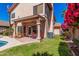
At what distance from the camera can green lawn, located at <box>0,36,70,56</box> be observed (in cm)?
466

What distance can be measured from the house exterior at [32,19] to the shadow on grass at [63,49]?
33 centimetres

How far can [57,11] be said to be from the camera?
15.4ft

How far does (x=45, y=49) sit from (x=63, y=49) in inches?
14.2

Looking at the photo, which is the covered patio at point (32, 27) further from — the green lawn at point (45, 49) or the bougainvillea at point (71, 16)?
the bougainvillea at point (71, 16)

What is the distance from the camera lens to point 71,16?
4.44 meters

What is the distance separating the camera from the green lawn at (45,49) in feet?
15.3

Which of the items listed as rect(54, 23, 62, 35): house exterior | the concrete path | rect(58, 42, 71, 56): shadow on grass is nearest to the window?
rect(54, 23, 62, 35): house exterior

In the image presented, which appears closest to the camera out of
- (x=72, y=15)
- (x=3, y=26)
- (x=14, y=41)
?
(x=72, y=15)

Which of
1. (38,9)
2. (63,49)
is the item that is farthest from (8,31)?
(63,49)

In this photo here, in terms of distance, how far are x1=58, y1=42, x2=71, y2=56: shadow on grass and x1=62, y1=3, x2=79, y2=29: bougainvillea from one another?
359 millimetres

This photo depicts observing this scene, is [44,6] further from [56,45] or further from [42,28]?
[56,45]

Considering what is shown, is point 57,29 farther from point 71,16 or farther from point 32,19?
point 32,19

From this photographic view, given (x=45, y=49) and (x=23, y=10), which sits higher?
(x=23, y=10)

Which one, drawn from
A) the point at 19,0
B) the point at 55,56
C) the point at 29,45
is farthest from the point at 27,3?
the point at 55,56
